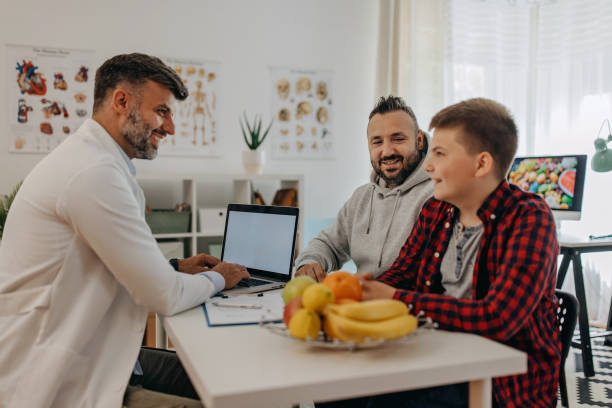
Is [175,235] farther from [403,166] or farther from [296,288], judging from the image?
[296,288]

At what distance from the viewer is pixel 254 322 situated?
115cm

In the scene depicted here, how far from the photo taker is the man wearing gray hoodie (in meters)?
1.74

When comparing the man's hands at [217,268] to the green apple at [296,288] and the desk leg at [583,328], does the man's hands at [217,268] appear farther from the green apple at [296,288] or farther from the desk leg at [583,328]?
the desk leg at [583,328]

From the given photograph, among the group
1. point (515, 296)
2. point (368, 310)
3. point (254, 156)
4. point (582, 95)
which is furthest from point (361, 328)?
point (582, 95)

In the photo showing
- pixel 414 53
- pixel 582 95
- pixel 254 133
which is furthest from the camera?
pixel 414 53

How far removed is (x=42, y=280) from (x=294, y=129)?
2.95 meters

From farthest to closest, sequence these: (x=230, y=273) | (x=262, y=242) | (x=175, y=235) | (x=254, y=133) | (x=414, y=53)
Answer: (x=414, y=53) → (x=254, y=133) → (x=175, y=235) → (x=262, y=242) → (x=230, y=273)

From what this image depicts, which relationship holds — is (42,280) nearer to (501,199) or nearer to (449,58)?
(501,199)

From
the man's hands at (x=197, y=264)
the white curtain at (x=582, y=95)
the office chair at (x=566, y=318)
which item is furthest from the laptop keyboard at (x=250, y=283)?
the white curtain at (x=582, y=95)

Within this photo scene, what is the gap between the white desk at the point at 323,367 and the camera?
0.79 meters

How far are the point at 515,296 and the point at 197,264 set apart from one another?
1006 mm

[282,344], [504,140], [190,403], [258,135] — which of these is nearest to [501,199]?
[504,140]

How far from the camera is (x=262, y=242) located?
178 centimetres

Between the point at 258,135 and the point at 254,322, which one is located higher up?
the point at 258,135
